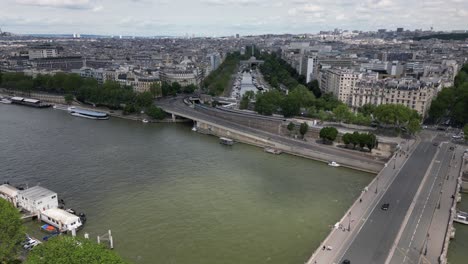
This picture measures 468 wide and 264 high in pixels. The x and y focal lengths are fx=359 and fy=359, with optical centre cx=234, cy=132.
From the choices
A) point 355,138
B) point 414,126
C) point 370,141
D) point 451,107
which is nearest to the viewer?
point 370,141

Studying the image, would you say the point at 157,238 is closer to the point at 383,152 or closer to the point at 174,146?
the point at 174,146

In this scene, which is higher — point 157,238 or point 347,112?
point 347,112

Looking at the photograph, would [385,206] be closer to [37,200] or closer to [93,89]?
[37,200]

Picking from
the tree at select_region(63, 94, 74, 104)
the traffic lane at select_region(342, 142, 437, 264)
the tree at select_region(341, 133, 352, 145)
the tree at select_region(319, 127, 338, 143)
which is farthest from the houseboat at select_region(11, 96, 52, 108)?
the traffic lane at select_region(342, 142, 437, 264)

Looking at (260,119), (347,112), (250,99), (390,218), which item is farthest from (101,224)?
(250,99)

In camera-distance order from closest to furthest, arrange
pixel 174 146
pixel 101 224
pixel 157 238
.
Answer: pixel 157 238, pixel 101 224, pixel 174 146

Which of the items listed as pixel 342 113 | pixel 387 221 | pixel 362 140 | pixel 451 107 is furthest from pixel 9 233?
pixel 451 107
